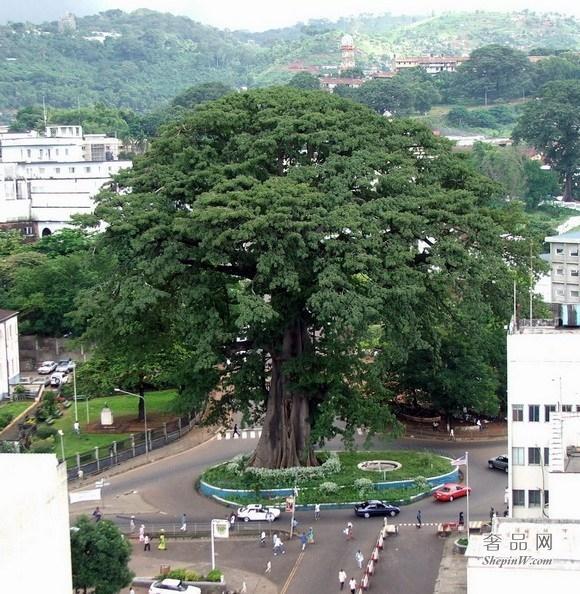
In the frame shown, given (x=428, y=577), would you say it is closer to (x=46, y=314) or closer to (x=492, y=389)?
(x=492, y=389)

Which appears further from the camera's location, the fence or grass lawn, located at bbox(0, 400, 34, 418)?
grass lawn, located at bbox(0, 400, 34, 418)

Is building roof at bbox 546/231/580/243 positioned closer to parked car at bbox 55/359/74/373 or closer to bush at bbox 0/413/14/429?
parked car at bbox 55/359/74/373

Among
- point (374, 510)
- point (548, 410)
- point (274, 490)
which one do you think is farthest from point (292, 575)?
point (548, 410)

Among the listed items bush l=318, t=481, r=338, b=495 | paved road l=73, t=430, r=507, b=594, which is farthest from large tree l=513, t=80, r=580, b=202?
bush l=318, t=481, r=338, b=495

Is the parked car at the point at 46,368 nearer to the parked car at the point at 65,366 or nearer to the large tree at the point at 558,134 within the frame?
the parked car at the point at 65,366

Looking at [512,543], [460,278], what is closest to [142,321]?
[460,278]

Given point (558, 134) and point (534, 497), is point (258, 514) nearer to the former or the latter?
point (534, 497)
